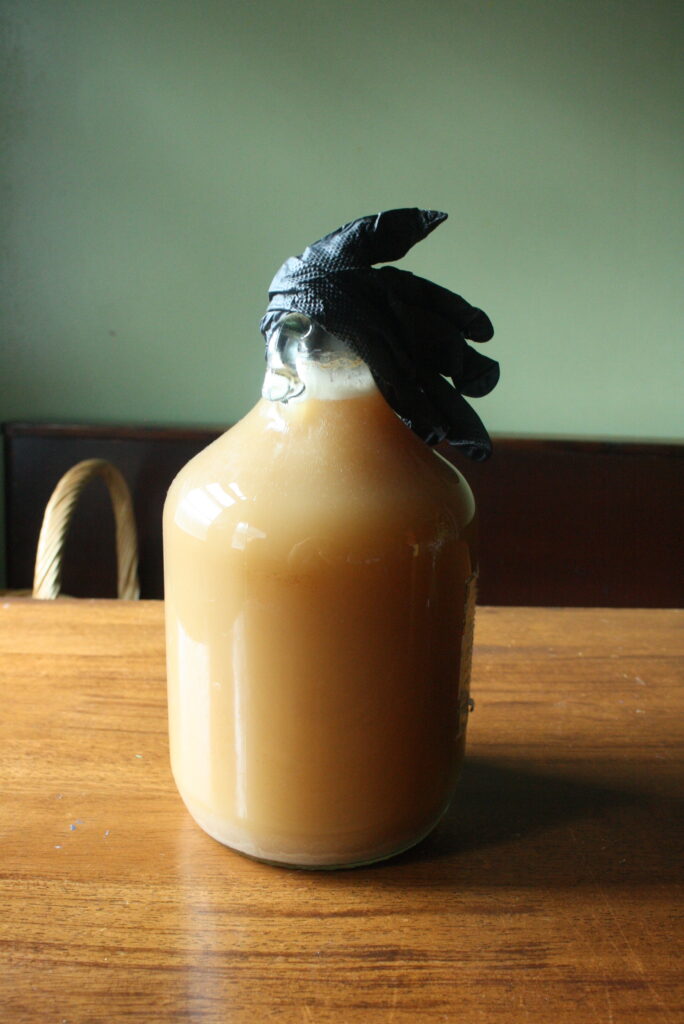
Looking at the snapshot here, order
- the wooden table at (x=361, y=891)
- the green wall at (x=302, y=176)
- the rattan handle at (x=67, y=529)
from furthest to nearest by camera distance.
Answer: the green wall at (x=302, y=176) < the rattan handle at (x=67, y=529) < the wooden table at (x=361, y=891)

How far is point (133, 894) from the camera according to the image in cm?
35

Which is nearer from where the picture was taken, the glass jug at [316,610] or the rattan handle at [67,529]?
the glass jug at [316,610]

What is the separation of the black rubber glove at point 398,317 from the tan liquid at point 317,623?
0.07 feet

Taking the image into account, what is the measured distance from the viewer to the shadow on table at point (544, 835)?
37cm

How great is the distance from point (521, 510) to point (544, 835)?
1033 mm

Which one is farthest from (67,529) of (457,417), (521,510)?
(521,510)

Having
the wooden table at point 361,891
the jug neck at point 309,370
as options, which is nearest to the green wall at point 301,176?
the wooden table at point 361,891

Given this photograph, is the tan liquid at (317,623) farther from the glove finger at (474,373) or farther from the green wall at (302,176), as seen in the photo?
the green wall at (302,176)

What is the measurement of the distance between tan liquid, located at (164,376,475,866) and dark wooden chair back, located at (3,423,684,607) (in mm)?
1022

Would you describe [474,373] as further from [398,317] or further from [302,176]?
[302,176]

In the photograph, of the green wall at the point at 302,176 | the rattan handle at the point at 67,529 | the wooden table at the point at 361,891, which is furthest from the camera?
the green wall at the point at 302,176

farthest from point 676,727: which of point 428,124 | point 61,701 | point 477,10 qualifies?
point 477,10

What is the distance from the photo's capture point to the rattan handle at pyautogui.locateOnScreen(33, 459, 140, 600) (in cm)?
85

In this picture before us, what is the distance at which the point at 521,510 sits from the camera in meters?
1.40
